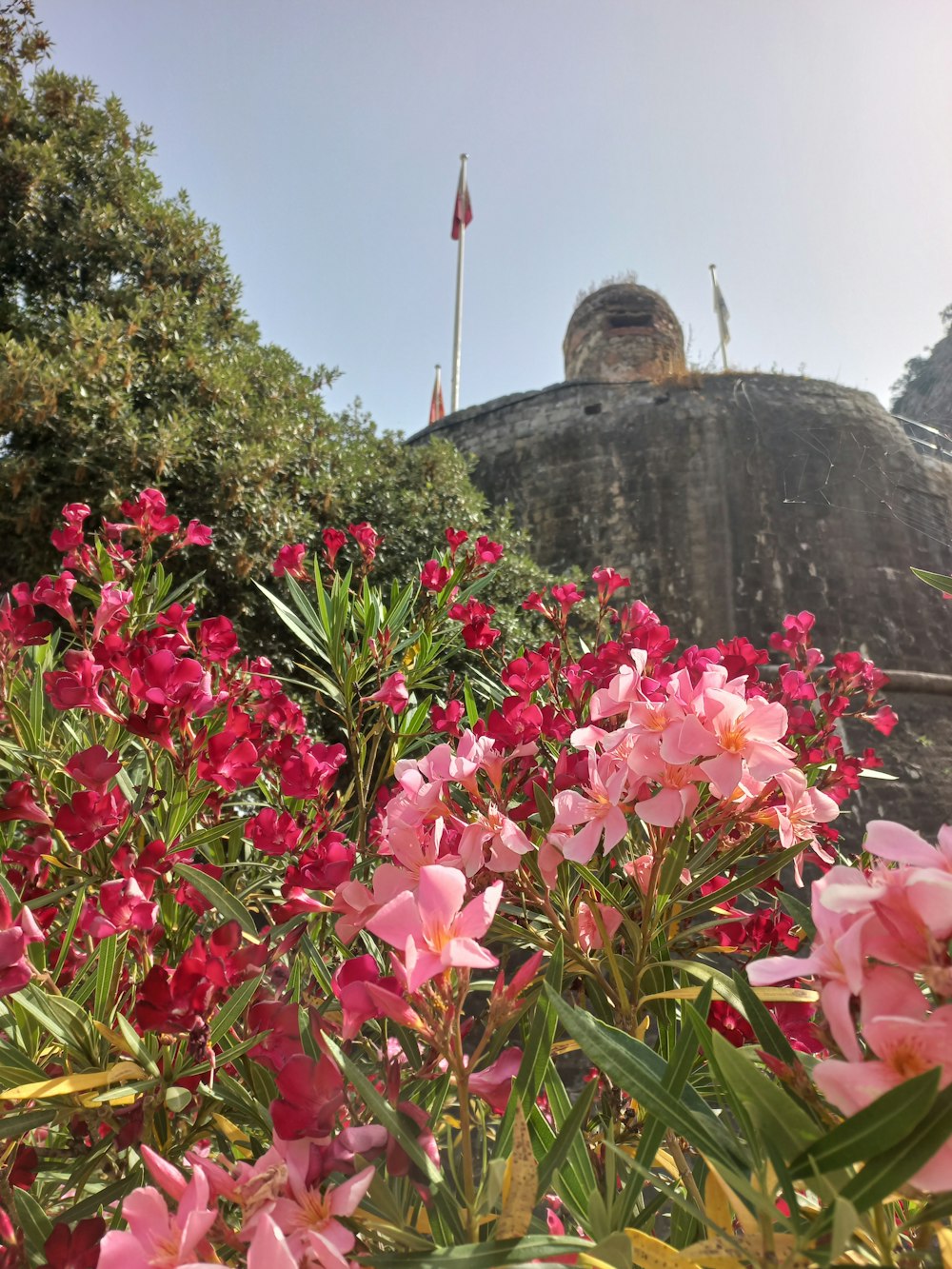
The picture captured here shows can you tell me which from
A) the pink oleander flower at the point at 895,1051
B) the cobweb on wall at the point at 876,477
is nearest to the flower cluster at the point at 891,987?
the pink oleander flower at the point at 895,1051

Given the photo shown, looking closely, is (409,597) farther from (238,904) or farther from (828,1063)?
(828,1063)

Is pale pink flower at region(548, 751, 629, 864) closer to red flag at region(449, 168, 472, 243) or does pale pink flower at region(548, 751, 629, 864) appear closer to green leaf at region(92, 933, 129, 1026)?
green leaf at region(92, 933, 129, 1026)

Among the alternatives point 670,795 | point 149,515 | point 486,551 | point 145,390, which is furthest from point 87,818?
point 145,390

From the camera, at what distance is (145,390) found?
330 centimetres

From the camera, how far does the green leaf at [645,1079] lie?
413mm

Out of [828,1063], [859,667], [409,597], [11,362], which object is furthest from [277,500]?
[828,1063]

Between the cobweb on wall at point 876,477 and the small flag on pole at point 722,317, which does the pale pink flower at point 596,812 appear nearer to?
the cobweb on wall at point 876,477

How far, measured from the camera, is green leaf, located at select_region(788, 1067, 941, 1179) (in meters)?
0.29

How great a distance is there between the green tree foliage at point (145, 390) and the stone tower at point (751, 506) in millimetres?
1878

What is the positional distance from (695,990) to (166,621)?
95cm

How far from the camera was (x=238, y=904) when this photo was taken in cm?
75

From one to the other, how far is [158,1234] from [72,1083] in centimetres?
28

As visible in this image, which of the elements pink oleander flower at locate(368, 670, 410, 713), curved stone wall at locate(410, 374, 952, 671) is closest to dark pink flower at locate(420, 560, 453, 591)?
pink oleander flower at locate(368, 670, 410, 713)

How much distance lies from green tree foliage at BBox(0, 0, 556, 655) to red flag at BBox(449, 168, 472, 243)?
24.9ft
